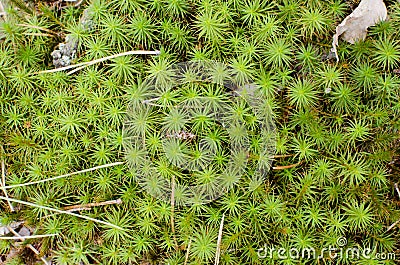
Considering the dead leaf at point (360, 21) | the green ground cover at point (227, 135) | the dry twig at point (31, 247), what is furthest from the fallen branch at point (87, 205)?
the dead leaf at point (360, 21)

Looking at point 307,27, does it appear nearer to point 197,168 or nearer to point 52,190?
point 197,168

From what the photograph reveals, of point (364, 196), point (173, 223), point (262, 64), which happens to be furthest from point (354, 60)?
point (173, 223)

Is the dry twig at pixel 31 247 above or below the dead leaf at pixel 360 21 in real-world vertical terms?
below

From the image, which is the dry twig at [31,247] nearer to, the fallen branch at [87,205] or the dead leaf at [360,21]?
the fallen branch at [87,205]

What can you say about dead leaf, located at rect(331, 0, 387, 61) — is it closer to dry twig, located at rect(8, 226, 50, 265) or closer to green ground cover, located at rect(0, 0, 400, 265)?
green ground cover, located at rect(0, 0, 400, 265)

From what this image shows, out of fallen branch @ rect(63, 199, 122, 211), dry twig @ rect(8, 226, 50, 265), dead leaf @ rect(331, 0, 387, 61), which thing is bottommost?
dry twig @ rect(8, 226, 50, 265)

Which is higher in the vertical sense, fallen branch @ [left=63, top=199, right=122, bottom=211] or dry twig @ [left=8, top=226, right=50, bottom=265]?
fallen branch @ [left=63, top=199, right=122, bottom=211]

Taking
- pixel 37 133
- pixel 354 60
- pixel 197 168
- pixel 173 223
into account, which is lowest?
pixel 173 223

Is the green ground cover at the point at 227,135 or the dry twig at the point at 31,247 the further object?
the dry twig at the point at 31,247

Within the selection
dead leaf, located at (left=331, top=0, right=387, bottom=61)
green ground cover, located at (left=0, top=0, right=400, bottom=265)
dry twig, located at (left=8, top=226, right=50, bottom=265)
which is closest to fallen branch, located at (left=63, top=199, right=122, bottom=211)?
green ground cover, located at (left=0, top=0, right=400, bottom=265)
